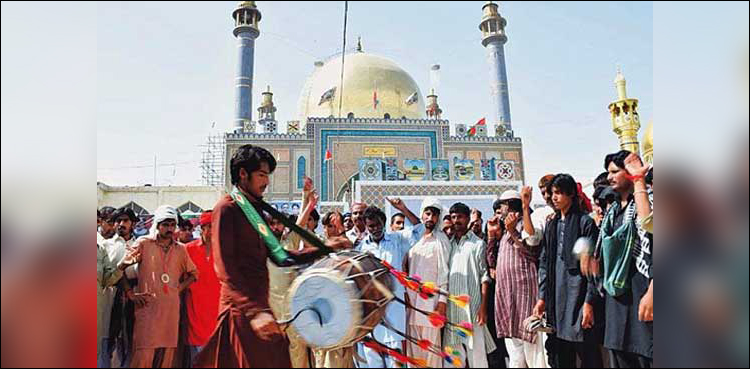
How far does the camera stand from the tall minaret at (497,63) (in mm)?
25391

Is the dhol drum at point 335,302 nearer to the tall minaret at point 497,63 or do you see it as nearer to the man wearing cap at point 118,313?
the man wearing cap at point 118,313

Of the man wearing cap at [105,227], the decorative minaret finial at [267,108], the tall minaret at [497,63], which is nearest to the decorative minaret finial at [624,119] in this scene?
the tall minaret at [497,63]

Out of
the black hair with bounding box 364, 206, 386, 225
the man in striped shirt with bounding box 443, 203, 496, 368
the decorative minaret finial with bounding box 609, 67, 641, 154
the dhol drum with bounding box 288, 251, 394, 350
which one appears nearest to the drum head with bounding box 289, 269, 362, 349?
the dhol drum with bounding box 288, 251, 394, 350

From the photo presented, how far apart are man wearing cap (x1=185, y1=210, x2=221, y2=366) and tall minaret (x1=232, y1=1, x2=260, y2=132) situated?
764 inches

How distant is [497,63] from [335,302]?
82.2ft

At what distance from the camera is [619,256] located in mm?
2607

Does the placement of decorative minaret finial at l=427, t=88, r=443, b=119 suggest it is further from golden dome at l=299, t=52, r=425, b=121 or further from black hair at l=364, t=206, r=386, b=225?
black hair at l=364, t=206, r=386, b=225

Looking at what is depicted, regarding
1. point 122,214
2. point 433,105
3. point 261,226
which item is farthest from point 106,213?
point 433,105

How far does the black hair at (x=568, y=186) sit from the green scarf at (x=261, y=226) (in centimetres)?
160

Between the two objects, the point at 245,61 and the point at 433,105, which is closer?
the point at 245,61

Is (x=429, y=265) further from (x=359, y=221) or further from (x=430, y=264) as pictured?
(x=359, y=221)
